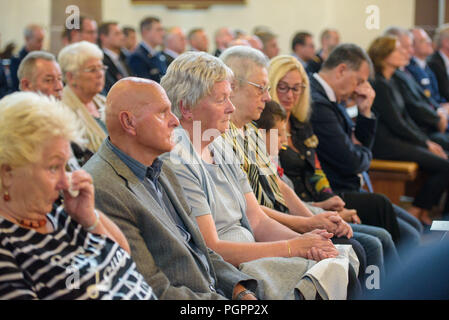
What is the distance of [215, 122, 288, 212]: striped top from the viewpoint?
2.62 m

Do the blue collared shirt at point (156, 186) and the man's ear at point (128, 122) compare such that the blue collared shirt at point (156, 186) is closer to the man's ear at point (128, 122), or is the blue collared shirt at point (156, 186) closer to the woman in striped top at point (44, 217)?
the man's ear at point (128, 122)

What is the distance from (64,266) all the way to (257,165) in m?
1.45

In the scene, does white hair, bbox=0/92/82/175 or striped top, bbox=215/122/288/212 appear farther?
striped top, bbox=215/122/288/212

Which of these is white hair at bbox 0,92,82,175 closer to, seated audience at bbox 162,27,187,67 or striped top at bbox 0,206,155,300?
striped top at bbox 0,206,155,300

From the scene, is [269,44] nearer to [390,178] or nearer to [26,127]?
[390,178]

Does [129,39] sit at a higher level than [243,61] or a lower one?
higher

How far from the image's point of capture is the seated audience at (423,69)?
611 centimetres

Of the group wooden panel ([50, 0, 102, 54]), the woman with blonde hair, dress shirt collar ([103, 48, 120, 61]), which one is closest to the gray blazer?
the woman with blonde hair

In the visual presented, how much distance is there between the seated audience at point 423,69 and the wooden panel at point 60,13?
14.9 ft

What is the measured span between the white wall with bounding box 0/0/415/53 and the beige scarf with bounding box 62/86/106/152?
21.2ft

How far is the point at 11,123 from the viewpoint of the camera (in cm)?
134

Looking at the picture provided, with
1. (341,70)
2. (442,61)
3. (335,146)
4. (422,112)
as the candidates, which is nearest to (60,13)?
(442,61)

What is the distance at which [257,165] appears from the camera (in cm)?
271
